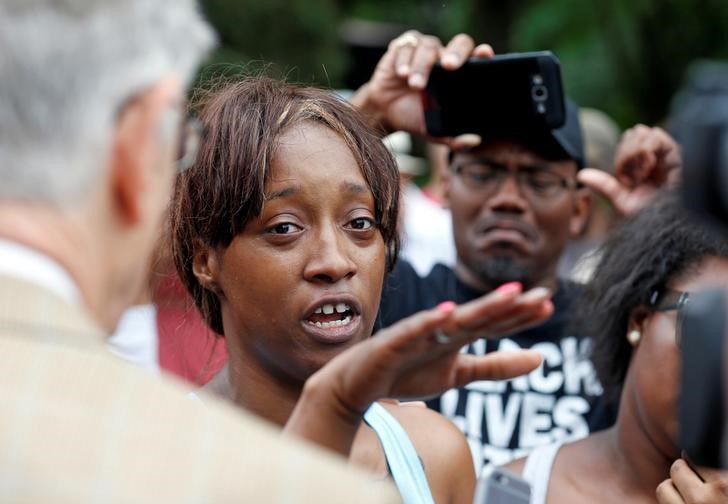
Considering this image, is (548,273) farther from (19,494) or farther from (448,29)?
(448,29)

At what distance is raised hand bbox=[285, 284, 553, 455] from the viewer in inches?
59.7

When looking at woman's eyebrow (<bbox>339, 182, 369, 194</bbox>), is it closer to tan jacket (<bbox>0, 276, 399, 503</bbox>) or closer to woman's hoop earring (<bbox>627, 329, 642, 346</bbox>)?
woman's hoop earring (<bbox>627, 329, 642, 346</bbox>)

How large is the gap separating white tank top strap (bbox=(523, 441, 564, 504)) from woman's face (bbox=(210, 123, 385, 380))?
24.9 inches

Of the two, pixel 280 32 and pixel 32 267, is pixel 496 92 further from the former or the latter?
pixel 280 32

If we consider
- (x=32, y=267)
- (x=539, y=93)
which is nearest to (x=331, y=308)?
(x=32, y=267)

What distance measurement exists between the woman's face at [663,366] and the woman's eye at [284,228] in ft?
3.05

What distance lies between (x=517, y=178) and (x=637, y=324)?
1080 millimetres

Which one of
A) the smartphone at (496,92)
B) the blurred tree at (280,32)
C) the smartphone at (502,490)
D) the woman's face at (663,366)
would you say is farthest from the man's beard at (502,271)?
the blurred tree at (280,32)

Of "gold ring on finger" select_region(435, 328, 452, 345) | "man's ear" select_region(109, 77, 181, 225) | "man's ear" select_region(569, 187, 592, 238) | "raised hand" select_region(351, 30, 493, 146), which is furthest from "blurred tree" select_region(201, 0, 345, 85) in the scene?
"man's ear" select_region(109, 77, 181, 225)

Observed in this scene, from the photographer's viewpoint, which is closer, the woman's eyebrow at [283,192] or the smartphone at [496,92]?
the woman's eyebrow at [283,192]

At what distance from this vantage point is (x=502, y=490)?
172 cm

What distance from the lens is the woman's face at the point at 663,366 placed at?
8.98 feet

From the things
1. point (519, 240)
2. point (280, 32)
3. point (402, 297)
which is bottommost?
point (280, 32)

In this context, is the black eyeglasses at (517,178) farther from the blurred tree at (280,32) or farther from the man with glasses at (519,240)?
the blurred tree at (280,32)
